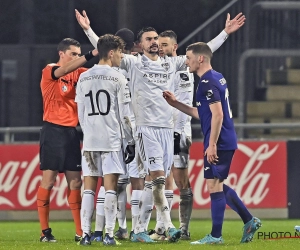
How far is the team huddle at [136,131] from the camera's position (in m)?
10.7

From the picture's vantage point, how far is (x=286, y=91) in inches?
808

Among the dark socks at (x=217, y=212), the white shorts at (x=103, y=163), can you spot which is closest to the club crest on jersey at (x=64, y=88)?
the white shorts at (x=103, y=163)

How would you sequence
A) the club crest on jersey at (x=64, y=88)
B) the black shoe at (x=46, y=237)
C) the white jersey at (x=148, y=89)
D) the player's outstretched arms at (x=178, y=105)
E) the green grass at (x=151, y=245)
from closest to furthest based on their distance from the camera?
1. the green grass at (x=151, y=245)
2. the player's outstretched arms at (x=178, y=105)
3. the white jersey at (x=148, y=89)
4. the black shoe at (x=46, y=237)
5. the club crest on jersey at (x=64, y=88)

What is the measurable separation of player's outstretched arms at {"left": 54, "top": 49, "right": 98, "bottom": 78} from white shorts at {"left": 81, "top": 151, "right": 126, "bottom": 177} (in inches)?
38.3

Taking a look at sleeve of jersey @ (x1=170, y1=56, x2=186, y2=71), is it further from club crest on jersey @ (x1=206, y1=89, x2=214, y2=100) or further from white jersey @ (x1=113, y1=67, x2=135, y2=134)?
club crest on jersey @ (x1=206, y1=89, x2=214, y2=100)

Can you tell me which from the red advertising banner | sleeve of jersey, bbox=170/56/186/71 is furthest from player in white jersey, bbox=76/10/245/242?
the red advertising banner

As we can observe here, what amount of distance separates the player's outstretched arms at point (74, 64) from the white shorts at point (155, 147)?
911mm

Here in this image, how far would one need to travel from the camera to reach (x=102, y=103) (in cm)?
1063

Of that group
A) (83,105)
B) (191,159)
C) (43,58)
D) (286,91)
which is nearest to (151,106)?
(83,105)

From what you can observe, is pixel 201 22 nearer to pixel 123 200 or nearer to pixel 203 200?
pixel 203 200

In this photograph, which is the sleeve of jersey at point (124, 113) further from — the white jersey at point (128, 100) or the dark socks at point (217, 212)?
the dark socks at point (217, 212)

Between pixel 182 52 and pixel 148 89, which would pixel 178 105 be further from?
pixel 182 52

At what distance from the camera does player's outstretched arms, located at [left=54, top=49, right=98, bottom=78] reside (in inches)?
435

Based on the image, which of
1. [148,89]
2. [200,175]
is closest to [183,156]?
[148,89]
